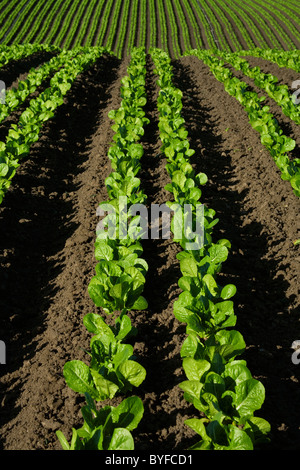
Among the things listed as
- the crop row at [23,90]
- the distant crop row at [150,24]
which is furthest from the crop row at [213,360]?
the distant crop row at [150,24]

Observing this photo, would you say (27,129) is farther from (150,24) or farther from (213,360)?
(150,24)

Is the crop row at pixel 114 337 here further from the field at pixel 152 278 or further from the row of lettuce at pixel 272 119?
the row of lettuce at pixel 272 119

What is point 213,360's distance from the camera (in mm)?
2387

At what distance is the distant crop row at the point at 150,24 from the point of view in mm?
25500

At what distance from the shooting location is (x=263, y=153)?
20.4 ft

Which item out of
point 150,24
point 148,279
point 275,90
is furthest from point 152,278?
point 150,24

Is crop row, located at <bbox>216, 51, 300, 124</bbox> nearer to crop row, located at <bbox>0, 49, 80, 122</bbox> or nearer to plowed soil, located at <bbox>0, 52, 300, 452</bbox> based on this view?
plowed soil, located at <bbox>0, 52, 300, 452</bbox>

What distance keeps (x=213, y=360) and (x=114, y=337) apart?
771 mm

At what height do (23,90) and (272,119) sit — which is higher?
(23,90)

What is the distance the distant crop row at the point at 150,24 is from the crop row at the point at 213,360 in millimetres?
23651

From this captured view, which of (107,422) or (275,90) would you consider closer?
(107,422)

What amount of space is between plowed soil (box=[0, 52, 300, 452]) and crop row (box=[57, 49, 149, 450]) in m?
0.22

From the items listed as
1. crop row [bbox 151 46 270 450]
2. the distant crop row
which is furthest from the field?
the distant crop row
